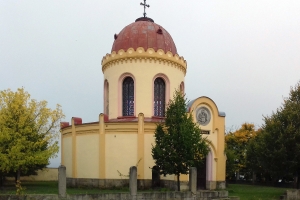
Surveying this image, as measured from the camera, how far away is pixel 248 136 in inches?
1658

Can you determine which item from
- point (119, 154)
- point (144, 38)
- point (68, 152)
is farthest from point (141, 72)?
point (68, 152)

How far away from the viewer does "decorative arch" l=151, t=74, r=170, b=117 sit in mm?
27188

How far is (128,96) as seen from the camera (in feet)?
89.7

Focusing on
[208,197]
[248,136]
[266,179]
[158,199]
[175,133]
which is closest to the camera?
[158,199]

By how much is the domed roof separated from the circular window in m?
6.27

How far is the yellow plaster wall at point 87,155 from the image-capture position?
23.9m

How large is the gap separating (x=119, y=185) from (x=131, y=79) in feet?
30.1

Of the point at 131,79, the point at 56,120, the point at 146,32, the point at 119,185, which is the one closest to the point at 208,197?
the point at 119,185

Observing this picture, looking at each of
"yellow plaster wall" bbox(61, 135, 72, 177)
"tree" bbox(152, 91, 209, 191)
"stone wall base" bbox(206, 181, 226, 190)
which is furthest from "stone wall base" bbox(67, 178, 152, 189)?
"stone wall base" bbox(206, 181, 226, 190)

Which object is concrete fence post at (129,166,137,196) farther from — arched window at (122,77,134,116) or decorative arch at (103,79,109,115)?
decorative arch at (103,79,109,115)

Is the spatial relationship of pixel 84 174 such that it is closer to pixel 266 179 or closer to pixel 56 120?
pixel 56 120

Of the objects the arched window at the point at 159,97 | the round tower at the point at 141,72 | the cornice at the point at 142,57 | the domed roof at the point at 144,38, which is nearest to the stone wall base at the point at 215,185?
the arched window at the point at 159,97

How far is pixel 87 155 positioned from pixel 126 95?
6249mm

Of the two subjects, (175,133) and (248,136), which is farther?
(248,136)
